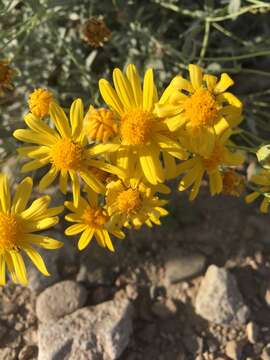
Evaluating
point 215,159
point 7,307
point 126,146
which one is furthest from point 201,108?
point 7,307

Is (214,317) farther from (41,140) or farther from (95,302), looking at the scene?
(41,140)

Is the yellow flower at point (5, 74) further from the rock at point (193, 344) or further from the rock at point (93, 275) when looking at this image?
the rock at point (193, 344)

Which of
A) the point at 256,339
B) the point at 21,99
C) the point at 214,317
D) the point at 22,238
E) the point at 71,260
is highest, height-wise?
the point at 21,99

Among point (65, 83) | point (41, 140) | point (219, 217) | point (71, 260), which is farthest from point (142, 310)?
point (65, 83)

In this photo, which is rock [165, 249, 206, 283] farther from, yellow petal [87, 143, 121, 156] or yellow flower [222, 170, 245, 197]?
yellow petal [87, 143, 121, 156]

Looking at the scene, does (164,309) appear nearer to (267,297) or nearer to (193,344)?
(193,344)

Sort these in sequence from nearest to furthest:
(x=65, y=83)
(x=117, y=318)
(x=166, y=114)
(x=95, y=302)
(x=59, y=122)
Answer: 1. (x=166, y=114)
2. (x=59, y=122)
3. (x=117, y=318)
4. (x=95, y=302)
5. (x=65, y=83)
